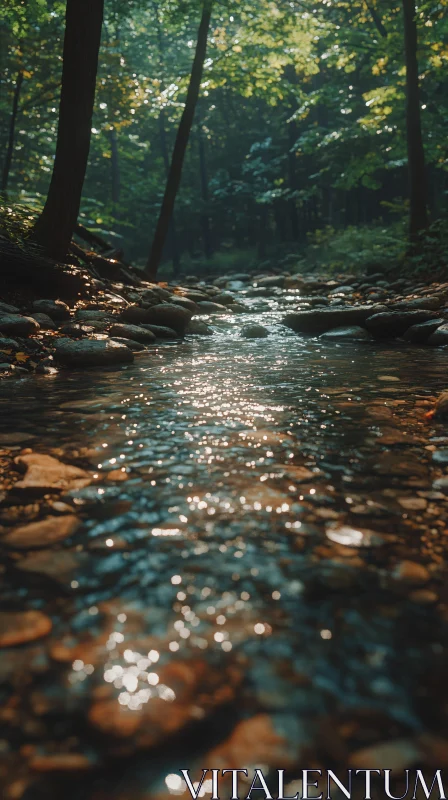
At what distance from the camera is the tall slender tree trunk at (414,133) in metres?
12.0

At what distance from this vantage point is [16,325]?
4832 mm

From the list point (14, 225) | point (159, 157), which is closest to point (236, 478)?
point (14, 225)

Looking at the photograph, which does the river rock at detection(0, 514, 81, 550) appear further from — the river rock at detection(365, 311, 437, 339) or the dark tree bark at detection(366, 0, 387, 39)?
the dark tree bark at detection(366, 0, 387, 39)

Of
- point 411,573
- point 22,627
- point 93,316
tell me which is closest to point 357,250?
point 93,316

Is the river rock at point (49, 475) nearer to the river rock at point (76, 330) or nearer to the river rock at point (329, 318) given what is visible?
the river rock at point (76, 330)

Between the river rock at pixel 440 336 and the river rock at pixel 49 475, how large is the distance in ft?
15.0

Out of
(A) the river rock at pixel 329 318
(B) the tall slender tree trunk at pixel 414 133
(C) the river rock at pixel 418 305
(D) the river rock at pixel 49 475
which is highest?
(B) the tall slender tree trunk at pixel 414 133

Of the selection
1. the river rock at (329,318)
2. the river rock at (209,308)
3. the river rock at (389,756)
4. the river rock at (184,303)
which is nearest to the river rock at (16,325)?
the river rock at (329,318)

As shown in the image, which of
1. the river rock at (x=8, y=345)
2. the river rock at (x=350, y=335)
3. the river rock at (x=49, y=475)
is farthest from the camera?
the river rock at (x=350, y=335)

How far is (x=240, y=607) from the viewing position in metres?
1.24

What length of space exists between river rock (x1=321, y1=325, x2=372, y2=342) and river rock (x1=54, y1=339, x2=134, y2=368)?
2799mm

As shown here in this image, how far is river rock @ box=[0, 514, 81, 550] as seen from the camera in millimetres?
1487

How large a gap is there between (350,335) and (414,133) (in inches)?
341

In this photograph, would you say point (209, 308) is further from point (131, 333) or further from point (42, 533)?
point (42, 533)
